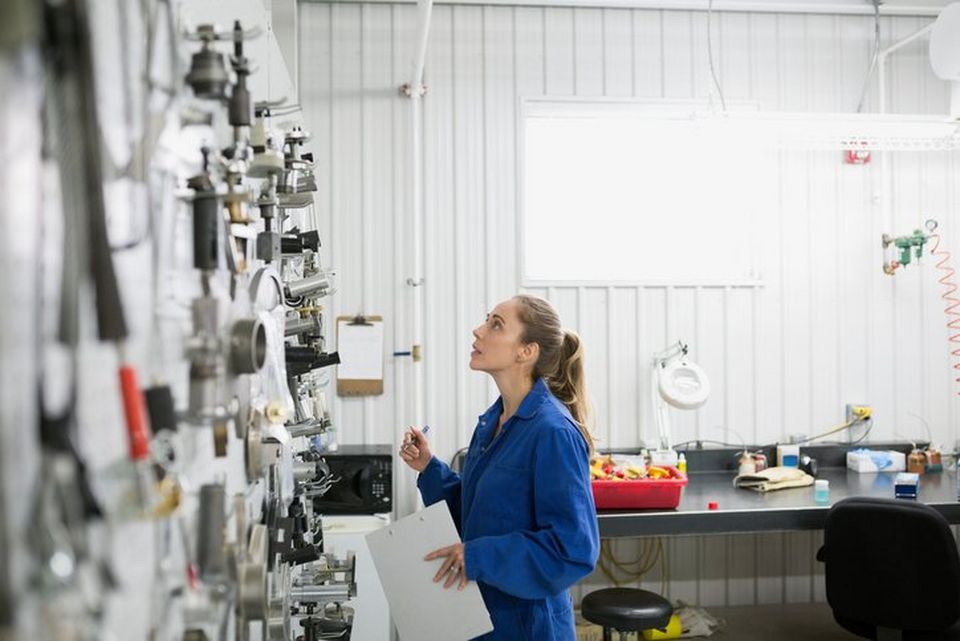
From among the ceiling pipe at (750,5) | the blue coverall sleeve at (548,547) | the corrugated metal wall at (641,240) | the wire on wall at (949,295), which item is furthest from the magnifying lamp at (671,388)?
the blue coverall sleeve at (548,547)

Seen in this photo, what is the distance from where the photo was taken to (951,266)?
13.8 feet

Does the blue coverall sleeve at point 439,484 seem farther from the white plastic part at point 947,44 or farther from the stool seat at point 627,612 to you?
the white plastic part at point 947,44

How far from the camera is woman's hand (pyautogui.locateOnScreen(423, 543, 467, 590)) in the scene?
181cm

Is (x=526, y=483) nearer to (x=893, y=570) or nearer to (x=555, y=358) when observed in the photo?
(x=555, y=358)

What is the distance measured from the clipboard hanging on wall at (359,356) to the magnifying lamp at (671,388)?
49.6 inches

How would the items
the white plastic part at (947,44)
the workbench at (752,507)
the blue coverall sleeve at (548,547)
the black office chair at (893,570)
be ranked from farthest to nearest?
the white plastic part at (947,44)
the workbench at (752,507)
the black office chair at (893,570)
the blue coverall sleeve at (548,547)

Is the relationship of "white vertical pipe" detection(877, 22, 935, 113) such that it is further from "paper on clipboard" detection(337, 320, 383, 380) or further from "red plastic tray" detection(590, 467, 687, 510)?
"paper on clipboard" detection(337, 320, 383, 380)

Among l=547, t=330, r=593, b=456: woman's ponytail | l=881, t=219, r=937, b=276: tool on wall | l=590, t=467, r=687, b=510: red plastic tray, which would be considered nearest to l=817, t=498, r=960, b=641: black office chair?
l=590, t=467, r=687, b=510: red plastic tray

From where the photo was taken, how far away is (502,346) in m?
2.09

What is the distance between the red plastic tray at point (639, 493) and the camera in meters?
3.19

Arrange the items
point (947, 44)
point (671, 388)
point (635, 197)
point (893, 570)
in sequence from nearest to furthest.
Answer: point (893, 570) < point (947, 44) < point (671, 388) < point (635, 197)

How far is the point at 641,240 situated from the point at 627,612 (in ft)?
6.04

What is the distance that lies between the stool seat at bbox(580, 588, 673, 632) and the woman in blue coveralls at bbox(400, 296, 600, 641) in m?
1.02

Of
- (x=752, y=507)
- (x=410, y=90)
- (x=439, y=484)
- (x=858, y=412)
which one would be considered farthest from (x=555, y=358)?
(x=858, y=412)
